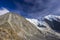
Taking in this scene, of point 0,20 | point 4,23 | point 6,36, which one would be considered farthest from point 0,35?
point 0,20

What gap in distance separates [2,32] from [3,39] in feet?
44.6

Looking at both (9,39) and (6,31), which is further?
(6,31)

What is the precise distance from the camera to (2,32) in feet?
455

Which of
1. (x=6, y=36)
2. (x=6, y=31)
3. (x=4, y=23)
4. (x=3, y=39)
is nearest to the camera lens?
(x=3, y=39)

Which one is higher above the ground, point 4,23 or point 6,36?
point 4,23

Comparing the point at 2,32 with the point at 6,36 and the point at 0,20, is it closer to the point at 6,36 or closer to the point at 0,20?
the point at 6,36

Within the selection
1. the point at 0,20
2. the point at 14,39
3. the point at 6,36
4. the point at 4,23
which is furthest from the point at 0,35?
the point at 0,20

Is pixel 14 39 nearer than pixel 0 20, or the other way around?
pixel 14 39

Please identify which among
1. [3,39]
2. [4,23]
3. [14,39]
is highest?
[4,23]

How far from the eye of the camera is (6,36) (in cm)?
13450

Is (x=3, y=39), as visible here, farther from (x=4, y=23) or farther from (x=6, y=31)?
(x=4, y=23)

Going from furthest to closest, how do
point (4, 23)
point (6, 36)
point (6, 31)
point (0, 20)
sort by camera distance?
point (0, 20) < point (4, 23) < point (6, 31) < point (6, 36)

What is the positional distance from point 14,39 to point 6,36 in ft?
48.9

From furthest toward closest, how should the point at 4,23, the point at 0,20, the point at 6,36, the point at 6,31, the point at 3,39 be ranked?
the point at 0,20 < the point at 4,23 < the point at 6,31 < the point at 6,36 < the point at 3,39
